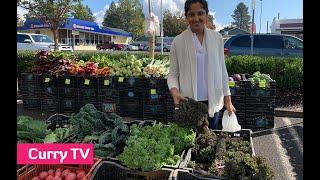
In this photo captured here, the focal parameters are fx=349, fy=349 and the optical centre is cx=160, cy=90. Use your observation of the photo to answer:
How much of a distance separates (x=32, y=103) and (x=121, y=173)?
5274 millimetres

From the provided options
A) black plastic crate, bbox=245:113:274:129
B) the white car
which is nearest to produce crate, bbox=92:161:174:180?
black plastic crate, bbox=245:113:274:129

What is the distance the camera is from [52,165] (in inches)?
112

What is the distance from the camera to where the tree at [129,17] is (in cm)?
6975

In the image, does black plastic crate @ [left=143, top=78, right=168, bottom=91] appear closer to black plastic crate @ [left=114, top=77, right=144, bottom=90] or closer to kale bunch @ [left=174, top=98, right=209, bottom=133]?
black plastic crate @ [left=114, top=77, right=144, bottom=90]

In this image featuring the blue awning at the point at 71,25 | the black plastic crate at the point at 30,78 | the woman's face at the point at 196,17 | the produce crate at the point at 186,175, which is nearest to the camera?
the produce crate at the point at 186,175

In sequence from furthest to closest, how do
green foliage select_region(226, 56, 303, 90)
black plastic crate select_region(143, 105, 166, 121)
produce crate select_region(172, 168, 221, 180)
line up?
1. green foliage select_region(226, 56, 303, 90)
2. black plastic crate select_region(143, 105, 166, 121)
3. produce crate select_region(172, 168, 221, 180)

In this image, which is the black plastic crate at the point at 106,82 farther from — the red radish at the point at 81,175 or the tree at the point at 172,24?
the tree at the point at 172,24

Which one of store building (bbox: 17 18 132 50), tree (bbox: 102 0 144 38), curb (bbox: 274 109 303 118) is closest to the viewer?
curb (bbox: 274 109 303 118)

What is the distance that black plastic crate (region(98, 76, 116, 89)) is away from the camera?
22.0ft

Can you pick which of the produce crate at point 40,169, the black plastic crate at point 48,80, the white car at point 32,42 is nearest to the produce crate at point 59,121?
the produce crate at point 40,169

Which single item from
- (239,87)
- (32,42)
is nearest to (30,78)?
(239,87)

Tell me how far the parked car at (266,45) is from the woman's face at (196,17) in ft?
30.7

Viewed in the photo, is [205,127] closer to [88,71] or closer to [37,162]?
[37,162]
